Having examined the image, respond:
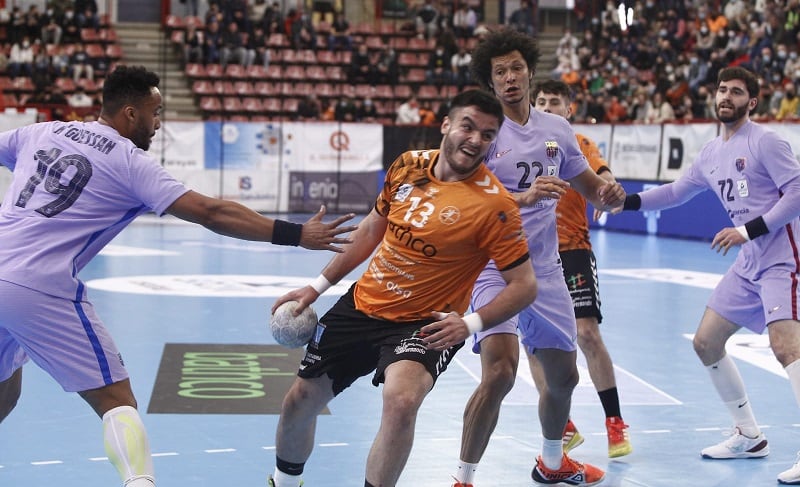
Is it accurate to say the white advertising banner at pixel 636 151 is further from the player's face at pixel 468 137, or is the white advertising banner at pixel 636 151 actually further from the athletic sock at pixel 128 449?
the athletic sock at pixel 128 449

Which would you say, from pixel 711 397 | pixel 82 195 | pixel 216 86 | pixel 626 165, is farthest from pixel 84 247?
pixel 216 86

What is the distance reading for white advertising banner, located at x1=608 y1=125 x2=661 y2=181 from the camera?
22.0 meters

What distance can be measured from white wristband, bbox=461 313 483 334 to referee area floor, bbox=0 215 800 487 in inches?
61.8

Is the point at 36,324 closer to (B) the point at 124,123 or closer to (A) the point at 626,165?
(B) the point at 124,123

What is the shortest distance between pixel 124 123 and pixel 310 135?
825 inches

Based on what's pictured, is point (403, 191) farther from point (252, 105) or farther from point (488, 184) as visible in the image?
point (252, 105)

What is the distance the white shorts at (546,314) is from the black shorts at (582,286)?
0.96 metres

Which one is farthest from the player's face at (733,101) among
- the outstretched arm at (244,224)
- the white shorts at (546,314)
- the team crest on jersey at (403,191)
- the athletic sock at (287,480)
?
the athletic sock at (287,480)

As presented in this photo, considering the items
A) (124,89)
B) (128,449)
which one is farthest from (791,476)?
(124,89)

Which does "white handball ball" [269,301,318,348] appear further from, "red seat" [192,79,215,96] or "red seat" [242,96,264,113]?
"red seat" [192,79,215,96]

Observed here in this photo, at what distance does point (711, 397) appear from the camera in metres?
8.36

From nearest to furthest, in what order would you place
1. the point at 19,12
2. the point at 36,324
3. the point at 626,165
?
the point at 36,324 → the point at 626,165 → the point at 19,12

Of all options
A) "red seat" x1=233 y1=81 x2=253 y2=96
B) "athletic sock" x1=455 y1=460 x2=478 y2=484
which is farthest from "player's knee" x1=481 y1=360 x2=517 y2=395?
"red seat" x1=233 y1=81 x2=253 y2=96

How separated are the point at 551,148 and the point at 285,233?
178cm
